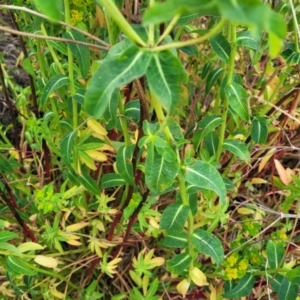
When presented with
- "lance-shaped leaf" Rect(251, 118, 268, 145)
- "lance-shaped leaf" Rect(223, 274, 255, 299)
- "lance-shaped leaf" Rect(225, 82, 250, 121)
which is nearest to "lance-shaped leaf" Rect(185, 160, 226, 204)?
"lance-shaped leaf" Rect(225, 82, 250, 121)

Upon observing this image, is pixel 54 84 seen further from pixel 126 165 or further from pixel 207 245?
pixel 207 245

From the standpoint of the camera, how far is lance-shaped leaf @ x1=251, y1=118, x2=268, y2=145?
0.97 meters

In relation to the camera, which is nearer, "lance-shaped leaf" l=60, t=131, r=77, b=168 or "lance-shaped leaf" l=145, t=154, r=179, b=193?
"lance-shaped leaf" l=145, t=154, r=179, b=193

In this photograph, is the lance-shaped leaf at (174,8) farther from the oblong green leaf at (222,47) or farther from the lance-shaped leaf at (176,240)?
the lance-shaped leaf at (176,240)

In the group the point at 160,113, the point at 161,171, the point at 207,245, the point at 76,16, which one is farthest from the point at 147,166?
the point at 76,16

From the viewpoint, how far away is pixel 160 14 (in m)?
0.38

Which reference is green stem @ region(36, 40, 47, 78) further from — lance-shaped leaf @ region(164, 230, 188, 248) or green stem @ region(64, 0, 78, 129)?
lance-shaped leaf @ region(164, 230, 188, 248)

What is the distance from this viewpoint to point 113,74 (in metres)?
0.50

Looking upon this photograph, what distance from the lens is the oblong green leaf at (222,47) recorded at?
0.84 metres

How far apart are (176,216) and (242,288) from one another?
29 centimetres

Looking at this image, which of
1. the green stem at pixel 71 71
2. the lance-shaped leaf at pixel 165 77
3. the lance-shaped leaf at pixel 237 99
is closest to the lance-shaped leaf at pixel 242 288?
the lance-shaped leaf at pixel 237 99

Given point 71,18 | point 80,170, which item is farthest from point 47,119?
point 71,18

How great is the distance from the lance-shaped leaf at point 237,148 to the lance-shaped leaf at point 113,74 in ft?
1.48

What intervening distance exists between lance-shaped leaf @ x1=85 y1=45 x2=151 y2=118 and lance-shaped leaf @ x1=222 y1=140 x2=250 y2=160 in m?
0.45
